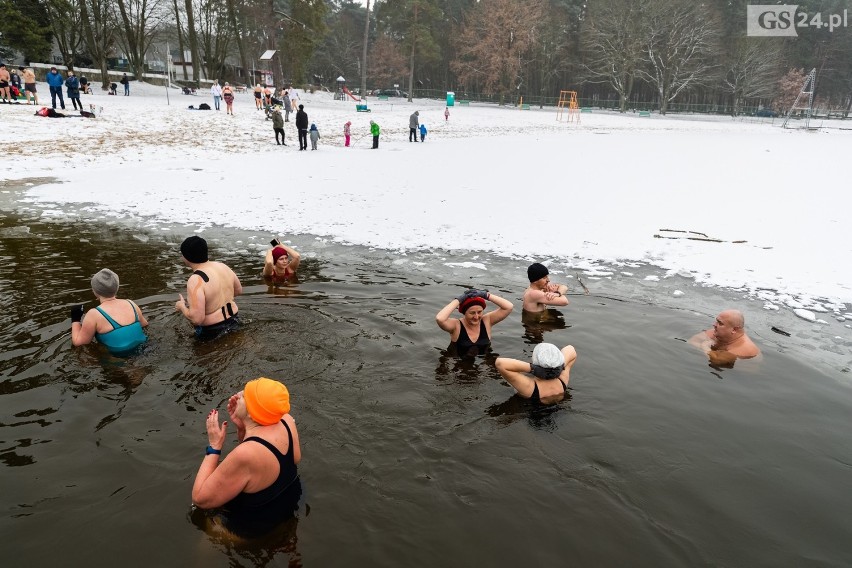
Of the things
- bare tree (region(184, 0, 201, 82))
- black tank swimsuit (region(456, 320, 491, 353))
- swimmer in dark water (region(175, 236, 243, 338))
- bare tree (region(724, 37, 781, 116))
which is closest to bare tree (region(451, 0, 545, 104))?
bare tree (region(724, 37, 781, 116))

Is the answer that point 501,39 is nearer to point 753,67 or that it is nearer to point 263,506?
Answer: point 753,67

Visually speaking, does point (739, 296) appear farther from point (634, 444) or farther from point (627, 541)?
point (627, 541)

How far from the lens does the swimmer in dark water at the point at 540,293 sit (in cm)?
674

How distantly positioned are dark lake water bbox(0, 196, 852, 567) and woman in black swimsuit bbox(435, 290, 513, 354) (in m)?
0.27

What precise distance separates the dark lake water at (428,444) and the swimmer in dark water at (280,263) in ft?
2.83

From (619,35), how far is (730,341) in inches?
2580

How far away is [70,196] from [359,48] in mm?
77712

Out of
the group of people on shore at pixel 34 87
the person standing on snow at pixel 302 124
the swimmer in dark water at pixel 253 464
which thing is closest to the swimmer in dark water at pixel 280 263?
the swimmer in dark water at pixel 253 464

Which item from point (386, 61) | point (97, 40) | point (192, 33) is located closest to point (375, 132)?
point (192, 33)

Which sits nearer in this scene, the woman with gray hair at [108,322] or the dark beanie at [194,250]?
the woman with gray hair at [108,322]

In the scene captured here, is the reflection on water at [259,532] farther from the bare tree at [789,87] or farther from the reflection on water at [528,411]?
the bare tree at [789,87]

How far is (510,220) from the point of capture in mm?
11812

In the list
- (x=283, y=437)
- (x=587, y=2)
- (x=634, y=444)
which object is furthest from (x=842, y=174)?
(x=587, y=2)

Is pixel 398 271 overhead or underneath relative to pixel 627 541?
overhead
